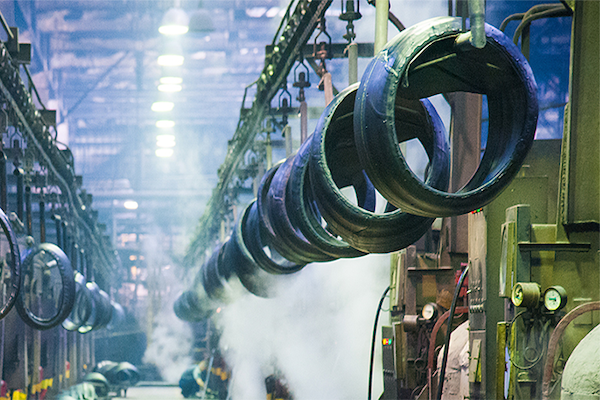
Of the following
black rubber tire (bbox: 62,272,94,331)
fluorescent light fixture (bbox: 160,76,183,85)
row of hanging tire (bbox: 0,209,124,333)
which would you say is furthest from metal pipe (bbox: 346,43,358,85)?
fluorescent light fixture (bbox: 160,76,183,85)

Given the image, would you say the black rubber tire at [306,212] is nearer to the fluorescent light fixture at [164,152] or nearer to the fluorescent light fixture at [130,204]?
the fluorescent light fixture at [164,152]

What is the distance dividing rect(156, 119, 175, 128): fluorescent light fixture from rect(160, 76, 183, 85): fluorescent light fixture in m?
2.67

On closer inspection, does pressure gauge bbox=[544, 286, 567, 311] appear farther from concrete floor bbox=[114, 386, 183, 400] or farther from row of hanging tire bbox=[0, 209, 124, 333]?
concrete floor bbox=[114, 386, 183, 400]

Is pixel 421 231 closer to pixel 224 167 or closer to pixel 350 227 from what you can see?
pixel 350 227

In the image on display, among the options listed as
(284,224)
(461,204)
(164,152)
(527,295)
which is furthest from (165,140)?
(461,204)

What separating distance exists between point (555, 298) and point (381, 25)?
220 centimetres

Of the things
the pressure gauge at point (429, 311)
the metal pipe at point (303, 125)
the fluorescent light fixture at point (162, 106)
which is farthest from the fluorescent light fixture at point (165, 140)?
the pressure gauge at point (429, 311)

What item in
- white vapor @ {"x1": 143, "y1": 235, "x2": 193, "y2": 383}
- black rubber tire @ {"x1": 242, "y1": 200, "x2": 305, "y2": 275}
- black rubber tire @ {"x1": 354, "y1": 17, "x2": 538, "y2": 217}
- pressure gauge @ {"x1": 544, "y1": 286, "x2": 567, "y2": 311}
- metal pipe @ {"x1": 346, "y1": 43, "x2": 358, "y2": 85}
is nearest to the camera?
black rubber tire @ {"x1": 354, "y1": 17, "x2": 538, "y2": 217}

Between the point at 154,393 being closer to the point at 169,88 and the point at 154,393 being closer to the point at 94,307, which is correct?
the point at 94,307

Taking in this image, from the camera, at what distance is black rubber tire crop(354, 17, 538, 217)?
3.13m

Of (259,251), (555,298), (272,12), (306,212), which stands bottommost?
(555,298)

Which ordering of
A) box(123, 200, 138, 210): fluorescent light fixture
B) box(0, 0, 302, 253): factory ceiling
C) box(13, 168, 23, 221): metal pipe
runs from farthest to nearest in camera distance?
box(123, 200, 138, 210): fluorescent light fixture
box(0, 0, 302, 253): factory ceiling
box(13, 168, 23, 221): metal pipe

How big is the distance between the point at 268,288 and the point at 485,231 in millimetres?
3414

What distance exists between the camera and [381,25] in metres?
3.87
